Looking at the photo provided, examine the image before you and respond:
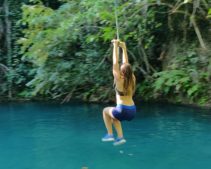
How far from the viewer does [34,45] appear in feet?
46.8

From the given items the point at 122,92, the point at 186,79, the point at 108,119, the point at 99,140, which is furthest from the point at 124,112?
Result: the point at 186,79

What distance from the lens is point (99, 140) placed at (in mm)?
9852

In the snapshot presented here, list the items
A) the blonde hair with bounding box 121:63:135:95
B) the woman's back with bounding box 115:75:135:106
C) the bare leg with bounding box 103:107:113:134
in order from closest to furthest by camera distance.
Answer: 1. the blonde hair with bounding box 121:63:135:95
2. the woman's back with bounding box 115:75:135:106
3. the bare leg with bounding box 103:107:113:134

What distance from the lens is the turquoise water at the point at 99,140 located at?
8195 mm

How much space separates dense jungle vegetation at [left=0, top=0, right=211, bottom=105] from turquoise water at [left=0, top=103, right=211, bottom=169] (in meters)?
0.97

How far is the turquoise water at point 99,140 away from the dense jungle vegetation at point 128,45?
0.97m

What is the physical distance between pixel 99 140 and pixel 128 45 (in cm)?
515

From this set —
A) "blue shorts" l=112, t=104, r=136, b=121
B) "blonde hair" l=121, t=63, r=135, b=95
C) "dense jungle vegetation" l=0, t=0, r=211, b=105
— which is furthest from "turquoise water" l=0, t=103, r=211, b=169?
"blonde hair" l=121, t=63, r=135, b=95

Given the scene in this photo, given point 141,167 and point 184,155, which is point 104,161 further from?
point 184,155

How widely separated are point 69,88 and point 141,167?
826 centimetres

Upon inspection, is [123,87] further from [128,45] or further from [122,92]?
[128,45]

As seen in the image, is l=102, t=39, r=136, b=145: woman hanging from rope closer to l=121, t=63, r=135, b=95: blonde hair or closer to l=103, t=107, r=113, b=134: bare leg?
l=121, t=63, r=135, b=95: blonde hair

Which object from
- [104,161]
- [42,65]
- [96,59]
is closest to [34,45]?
[42,65]

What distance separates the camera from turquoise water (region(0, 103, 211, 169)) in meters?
8.20
